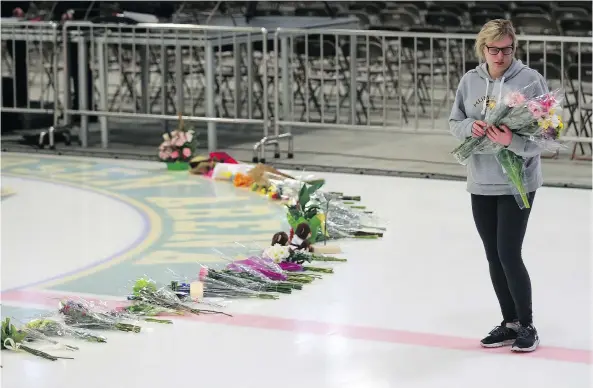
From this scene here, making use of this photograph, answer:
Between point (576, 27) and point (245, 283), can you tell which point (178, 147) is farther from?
point (576, 27)

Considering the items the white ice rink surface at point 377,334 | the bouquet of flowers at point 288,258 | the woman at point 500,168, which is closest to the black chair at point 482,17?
the white ice rink surface at point 377,334

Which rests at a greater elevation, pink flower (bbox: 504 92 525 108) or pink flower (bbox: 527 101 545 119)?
pink flower (bbox: 504 92 525 108)

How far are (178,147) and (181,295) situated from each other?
4.80m

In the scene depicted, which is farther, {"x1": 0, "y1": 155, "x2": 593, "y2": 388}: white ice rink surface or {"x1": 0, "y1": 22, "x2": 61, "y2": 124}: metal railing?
{"x1": 0, "y1": 22, "x2": 61, "y2": 124}: metal railing

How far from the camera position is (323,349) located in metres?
6.04

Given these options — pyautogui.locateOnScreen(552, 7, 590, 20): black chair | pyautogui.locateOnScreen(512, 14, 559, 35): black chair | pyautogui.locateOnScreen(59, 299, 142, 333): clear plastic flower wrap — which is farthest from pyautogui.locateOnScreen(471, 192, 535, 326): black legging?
pyautogui.locateOnScreen(552, 7, 590, 20): black chair

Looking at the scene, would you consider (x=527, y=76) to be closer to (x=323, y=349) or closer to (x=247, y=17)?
(x=323, y=349)

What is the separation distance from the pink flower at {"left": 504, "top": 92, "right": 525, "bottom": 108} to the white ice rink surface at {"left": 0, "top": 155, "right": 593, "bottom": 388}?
1.19 m

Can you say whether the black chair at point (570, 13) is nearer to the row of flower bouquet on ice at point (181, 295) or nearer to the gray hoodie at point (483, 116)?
the row of flower bouquet on ice at point (181, 295)

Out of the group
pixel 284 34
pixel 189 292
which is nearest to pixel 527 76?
pixel 189 292

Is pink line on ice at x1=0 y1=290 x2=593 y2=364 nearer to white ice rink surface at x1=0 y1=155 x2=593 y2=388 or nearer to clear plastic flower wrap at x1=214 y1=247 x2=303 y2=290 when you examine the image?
white ice rink surface at x1=0 y1=155 x2=593 y2=388

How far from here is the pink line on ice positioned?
5.92 meters

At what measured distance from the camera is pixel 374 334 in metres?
6.29

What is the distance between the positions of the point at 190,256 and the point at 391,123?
660 cm
